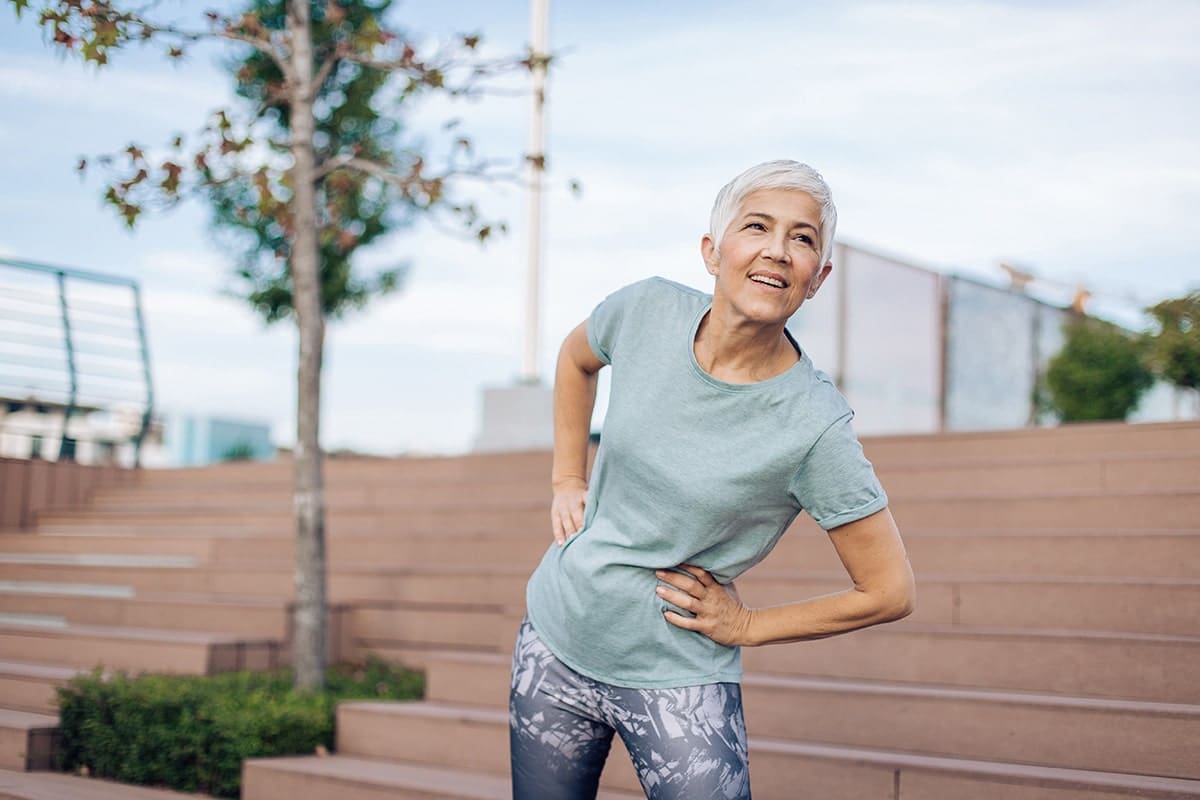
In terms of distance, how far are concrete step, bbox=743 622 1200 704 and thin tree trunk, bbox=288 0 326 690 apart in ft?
6.48

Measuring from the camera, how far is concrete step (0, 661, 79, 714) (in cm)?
600

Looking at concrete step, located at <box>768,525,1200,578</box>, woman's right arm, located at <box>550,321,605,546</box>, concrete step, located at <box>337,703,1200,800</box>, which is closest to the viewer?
woman's right arm, located at <box>550,321,605,546</box>

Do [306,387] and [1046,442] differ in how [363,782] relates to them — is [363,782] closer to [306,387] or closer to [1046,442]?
[306,387]

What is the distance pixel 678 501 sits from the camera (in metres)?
2.18

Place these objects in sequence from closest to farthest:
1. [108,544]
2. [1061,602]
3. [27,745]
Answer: [1061,602] < [27,745] < [108,544]

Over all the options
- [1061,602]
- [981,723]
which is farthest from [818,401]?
[1061,602]

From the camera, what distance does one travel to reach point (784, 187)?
2.16m

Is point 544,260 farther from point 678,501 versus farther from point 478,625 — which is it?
point 678,501

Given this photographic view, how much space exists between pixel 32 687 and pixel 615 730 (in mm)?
4674

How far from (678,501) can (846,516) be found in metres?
0.28

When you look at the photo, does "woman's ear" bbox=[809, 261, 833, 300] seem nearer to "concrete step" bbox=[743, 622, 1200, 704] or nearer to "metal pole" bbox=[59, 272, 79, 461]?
"concrete step" bbox=[743, 622, 1200, 704]

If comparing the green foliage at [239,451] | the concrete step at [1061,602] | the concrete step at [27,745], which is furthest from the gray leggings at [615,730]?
the green foliage at [239,451]

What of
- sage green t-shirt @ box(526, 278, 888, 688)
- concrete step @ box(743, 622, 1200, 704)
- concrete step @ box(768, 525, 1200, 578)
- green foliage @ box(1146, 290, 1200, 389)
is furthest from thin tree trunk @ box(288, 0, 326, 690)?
green foliage @ box(1146, 290, 1200, 389)

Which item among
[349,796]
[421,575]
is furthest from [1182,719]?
[421,575]
